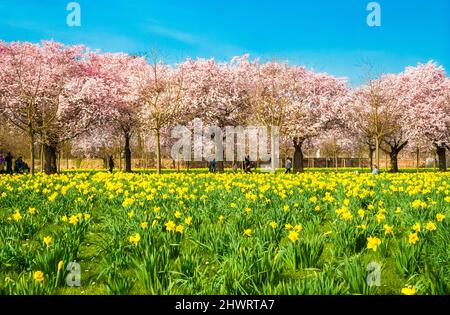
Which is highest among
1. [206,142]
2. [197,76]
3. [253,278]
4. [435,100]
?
[197,76]

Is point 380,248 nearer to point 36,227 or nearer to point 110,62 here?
point 36,227

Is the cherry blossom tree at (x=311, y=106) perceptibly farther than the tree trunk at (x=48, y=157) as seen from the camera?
Yes

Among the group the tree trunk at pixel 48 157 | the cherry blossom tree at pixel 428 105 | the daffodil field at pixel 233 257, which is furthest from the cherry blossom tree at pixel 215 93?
the daffodil field at pixel 233 257

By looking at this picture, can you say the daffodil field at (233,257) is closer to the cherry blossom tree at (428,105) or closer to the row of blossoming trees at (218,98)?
the row of blossoming trees at (218,98)

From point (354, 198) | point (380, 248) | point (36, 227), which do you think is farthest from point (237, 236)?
point (354, 198)

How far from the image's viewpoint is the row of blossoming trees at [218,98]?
31.7m

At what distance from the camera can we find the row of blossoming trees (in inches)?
1248

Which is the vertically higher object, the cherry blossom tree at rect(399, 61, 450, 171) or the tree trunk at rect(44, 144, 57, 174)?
the cherry blossom tree at rect(399, 61, 450, 171)

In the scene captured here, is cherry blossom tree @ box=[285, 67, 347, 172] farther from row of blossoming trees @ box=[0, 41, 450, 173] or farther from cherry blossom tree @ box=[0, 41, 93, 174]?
cherry blossom tree @ box=[0, 41, 93, 174]

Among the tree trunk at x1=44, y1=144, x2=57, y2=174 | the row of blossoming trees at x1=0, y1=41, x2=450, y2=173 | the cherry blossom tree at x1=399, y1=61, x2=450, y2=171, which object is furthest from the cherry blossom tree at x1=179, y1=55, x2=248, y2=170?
the cherry blossom tree at x1=399, y1=61, x2=450, y2=171

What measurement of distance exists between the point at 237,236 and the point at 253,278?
4.88 ft

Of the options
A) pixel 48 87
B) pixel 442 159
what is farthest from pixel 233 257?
pixel 442 159

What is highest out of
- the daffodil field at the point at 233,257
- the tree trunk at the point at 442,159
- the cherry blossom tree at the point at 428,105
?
the cherry blossom tree at the point at 428,105

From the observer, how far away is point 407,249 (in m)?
4.67
